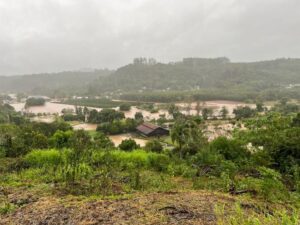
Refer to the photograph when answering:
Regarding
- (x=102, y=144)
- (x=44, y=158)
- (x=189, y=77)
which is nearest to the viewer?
(x=44, y=158)

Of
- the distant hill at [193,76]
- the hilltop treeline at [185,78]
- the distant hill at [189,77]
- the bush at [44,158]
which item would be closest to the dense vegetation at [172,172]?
the bush at [44,158]

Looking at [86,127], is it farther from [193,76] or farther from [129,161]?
[193,76]

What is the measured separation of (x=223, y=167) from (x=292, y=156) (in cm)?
552

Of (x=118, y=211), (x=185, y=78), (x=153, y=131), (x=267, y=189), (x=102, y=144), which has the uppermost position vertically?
(x=185, y=78)

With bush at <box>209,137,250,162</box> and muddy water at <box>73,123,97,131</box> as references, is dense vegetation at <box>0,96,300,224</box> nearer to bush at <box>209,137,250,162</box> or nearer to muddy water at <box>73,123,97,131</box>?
bush at <box>209,137,250,162</box>

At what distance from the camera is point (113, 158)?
14531 millimetres

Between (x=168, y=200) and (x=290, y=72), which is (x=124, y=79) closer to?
(x=290, y=72)

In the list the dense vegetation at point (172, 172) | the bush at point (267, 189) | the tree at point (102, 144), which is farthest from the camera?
the tree at point (102, 144)

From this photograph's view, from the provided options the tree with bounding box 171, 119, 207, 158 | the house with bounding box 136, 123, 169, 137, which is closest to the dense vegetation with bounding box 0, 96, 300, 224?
the tree with bounding box 171, 119, 207, 158

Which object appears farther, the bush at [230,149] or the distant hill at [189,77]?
the distant hill at [189,77]

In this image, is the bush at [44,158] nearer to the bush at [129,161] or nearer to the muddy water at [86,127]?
the bush at [129,161]

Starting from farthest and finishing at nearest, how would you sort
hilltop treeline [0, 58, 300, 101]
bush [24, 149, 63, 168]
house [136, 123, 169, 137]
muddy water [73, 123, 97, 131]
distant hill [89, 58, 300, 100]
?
distant hill [89, 58, 300, 100]
hilltop treeline [0, 58, 300, 101]
muddy water [73, 123, 97, 131]
house [136, 123, 169, 137]
bush [24, 149, 63, 168]

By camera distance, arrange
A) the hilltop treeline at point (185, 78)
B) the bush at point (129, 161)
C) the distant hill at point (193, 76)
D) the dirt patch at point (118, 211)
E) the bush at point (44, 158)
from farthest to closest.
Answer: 1. the distant hill at point (193, 76)
2. the hilltop treeline at point (185, 78)
3. the bush at point (44, 158)
4. the bush at point (129, 161)
5. the dirt patch at point (118, 211)

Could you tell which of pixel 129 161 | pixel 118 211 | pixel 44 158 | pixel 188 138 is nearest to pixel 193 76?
pixel 188 138
